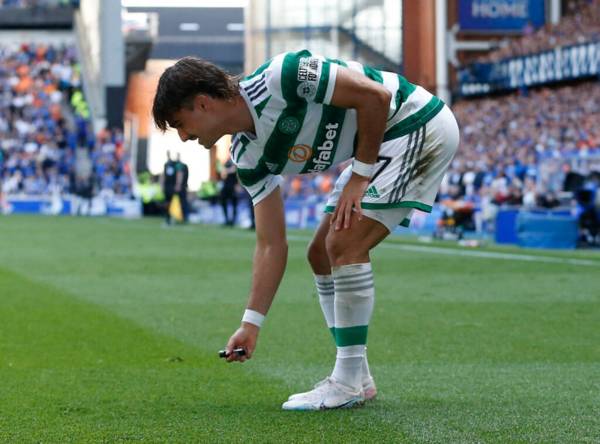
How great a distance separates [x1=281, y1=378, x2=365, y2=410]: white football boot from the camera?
574 centimetres

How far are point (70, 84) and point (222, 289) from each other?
43708 mm

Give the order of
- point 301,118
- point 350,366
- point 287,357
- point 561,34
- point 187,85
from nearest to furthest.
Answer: point 187,85
point 301,118
point 350,366
point 287,357
point 561,34

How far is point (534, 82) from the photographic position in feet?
140

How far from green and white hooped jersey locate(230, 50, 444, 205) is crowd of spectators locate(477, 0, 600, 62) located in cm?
3439

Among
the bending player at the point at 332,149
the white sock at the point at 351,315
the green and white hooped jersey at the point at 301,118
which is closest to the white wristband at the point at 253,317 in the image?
the bending player at the point at 332,149

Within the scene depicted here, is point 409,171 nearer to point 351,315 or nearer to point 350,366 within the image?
point 351,315

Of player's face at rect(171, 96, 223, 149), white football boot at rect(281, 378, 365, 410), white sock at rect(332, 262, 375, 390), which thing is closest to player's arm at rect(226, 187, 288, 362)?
white sock at rect(332, 262, 375, 390)

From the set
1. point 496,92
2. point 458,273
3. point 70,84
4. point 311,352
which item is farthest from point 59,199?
point 311,352

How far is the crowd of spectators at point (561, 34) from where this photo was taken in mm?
42031

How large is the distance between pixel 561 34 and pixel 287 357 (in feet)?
125

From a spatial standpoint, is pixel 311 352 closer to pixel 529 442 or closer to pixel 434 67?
pixel 529 442

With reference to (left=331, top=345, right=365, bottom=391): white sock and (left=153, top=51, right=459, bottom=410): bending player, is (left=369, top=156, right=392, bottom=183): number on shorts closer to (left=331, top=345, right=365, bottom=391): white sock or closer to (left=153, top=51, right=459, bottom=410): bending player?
(left=153, top=51, right=459, bottom=410): bending player

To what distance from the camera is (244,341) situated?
561 centimetres

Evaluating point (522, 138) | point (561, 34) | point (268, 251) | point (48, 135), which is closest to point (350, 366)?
point (268, 251)
